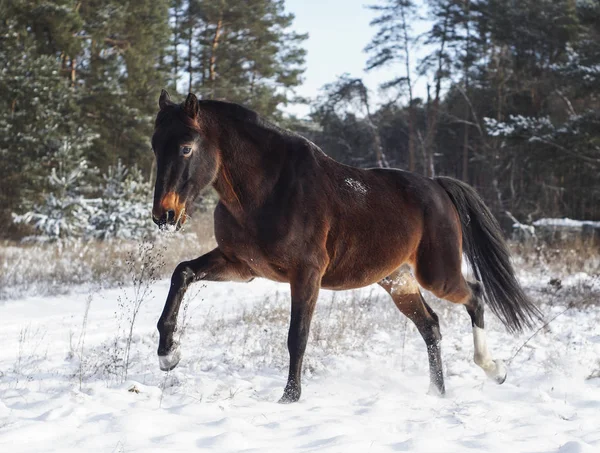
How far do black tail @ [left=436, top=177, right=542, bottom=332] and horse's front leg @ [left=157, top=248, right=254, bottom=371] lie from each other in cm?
243

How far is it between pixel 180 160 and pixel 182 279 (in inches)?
35.5

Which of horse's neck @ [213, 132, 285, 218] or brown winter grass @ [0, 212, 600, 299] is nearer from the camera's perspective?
horse's neck @ [213, 132, 285, 218]

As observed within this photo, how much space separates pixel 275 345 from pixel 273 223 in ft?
7.58

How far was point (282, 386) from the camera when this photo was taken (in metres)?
4.59

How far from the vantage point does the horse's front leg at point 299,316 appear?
→ 12.7 feet

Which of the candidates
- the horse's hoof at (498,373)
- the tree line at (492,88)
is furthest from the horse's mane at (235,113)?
the tree line at (492,88)

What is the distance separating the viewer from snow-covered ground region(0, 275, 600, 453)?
2.91 metres

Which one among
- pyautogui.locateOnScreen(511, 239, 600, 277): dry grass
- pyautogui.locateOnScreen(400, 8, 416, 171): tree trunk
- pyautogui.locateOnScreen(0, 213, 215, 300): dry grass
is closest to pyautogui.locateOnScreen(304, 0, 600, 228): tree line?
pyautogui.locateOnScreen(400, 8, 416, 171): tree trunk

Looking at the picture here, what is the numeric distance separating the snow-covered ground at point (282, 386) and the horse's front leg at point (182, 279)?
25cm

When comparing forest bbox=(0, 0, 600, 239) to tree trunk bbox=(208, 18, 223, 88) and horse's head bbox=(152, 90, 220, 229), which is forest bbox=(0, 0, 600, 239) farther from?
horse's head bbox=(152, 90, 220, 229)

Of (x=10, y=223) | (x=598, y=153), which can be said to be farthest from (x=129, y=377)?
(x=10, y=223)

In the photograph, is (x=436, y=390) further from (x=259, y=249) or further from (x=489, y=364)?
(x=259, y=249)

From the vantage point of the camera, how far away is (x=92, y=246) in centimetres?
1494

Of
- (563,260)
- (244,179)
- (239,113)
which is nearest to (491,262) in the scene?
(244,179)
